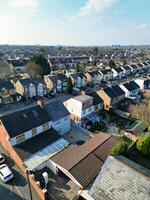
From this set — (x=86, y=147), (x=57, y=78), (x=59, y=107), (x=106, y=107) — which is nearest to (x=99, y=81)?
(x=57, y=78)

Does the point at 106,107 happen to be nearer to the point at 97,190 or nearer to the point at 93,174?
the point at 93,174

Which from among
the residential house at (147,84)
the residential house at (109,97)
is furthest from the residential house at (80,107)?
the residential house at (147,84)

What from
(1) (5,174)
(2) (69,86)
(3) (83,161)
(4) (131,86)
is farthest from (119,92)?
(1) (5,174)

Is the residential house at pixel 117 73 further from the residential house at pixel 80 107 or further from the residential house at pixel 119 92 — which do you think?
the residential house at pixel 80 107

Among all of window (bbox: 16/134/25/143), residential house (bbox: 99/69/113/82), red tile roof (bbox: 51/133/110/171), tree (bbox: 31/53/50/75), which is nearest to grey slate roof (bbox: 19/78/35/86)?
tree (bbox: 31/53/50/75)

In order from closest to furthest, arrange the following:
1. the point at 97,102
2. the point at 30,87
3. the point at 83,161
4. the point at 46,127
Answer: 1. the point at 83,161
2. the point at 46,127
3. the point at 97,102
4. the point at 30,87

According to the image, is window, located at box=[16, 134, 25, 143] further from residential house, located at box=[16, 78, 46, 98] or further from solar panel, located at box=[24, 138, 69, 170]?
→ residential house, located at box=[16, 78, 46, 98]

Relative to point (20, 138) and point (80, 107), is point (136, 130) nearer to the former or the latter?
point (80, 107)
